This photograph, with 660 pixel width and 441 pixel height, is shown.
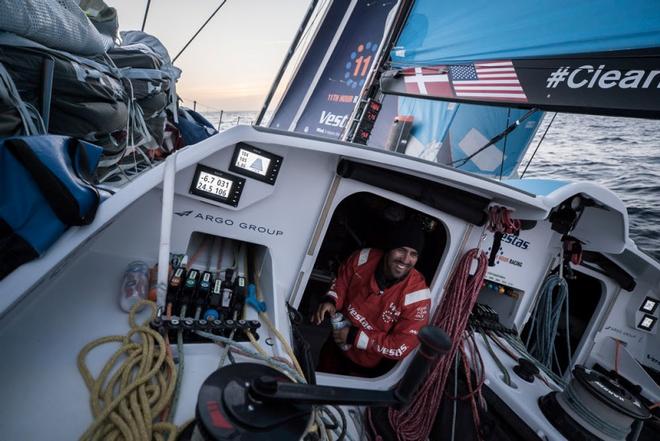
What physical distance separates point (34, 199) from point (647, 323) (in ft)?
15.5

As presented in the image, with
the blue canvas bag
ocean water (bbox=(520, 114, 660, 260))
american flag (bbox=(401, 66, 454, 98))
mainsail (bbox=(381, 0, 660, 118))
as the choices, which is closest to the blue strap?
the blue canvas bag

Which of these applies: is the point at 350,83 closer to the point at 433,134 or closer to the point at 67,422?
the point at 433,134

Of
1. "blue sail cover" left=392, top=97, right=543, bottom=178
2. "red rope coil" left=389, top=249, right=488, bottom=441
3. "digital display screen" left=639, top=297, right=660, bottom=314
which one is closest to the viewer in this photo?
"red rope coil" left=389, top=249, right=488, bottom=441

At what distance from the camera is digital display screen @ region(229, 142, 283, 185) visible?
4.85 ft

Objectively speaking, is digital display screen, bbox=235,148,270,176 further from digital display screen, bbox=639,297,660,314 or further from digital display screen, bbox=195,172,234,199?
digital display screen, bbox=639,297,660,314

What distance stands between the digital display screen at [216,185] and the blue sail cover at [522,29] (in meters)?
1.66

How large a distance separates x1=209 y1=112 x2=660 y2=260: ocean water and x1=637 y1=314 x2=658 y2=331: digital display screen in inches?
98.2

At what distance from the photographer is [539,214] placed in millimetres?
1566

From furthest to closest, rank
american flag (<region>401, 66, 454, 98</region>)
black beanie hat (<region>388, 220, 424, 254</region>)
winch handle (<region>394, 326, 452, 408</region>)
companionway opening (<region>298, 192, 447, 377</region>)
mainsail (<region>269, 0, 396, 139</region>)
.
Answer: mainsail (<region>269, 0, 396, 139</region>) → american flag (<region>401, 66, 454, 98</region>) → companionway opening (<region>298, 192, 447, 377</region>) → black beanie hat (<region>388, 220, 424, 254</region>) → winch handle (<region>394, 326, 452, 408</region>)

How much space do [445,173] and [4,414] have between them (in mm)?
1605

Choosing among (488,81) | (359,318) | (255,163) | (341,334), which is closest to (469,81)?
(488,81)

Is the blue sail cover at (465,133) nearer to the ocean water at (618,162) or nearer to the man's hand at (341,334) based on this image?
the ocean water at (618,162)

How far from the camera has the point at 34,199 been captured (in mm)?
782

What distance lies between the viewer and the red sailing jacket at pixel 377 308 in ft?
6.08
